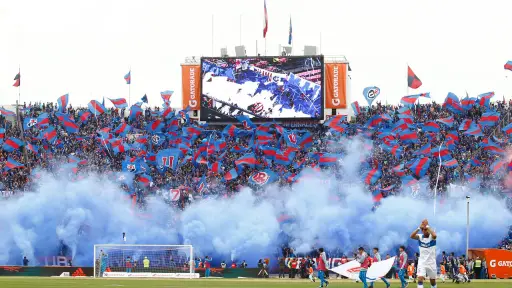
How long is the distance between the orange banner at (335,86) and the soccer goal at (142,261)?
95.7ft

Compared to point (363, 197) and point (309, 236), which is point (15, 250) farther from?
point (363, 197)

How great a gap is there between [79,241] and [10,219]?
5.07 metres

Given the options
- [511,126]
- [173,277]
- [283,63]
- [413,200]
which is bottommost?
[173,277]

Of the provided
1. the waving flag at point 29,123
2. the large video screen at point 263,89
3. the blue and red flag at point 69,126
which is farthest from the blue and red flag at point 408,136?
the waving flag at point 29,123

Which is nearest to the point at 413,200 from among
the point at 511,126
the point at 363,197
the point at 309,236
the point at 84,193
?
the point at 363,197

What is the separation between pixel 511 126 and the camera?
64.2 m

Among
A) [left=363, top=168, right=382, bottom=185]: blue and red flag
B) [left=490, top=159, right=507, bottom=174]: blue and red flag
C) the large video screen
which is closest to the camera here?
Answer: [left=363, top=168, right=382, bottom=185]: blue and red flag

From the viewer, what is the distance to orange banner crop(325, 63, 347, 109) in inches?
3029

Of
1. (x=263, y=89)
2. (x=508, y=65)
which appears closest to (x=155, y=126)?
(x=263, y=89)

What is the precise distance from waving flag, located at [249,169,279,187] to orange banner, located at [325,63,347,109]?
16.1 meters

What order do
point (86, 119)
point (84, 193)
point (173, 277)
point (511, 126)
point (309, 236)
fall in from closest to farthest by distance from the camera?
point (173, 277), point (309, 236), point (84, 193), point (511, 126), point (86, 119)

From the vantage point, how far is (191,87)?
3098 inches

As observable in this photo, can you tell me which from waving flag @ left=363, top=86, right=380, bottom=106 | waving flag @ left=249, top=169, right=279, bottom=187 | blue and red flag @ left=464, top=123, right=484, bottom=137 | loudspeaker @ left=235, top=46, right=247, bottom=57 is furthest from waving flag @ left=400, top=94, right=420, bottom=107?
loudspeaker @ left=235, top=46, right=247, bottom=57

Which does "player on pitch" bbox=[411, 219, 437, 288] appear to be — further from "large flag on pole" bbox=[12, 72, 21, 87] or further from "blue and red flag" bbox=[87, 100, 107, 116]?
"large flag on pole" bbox=[12, 72, 21, 87]
